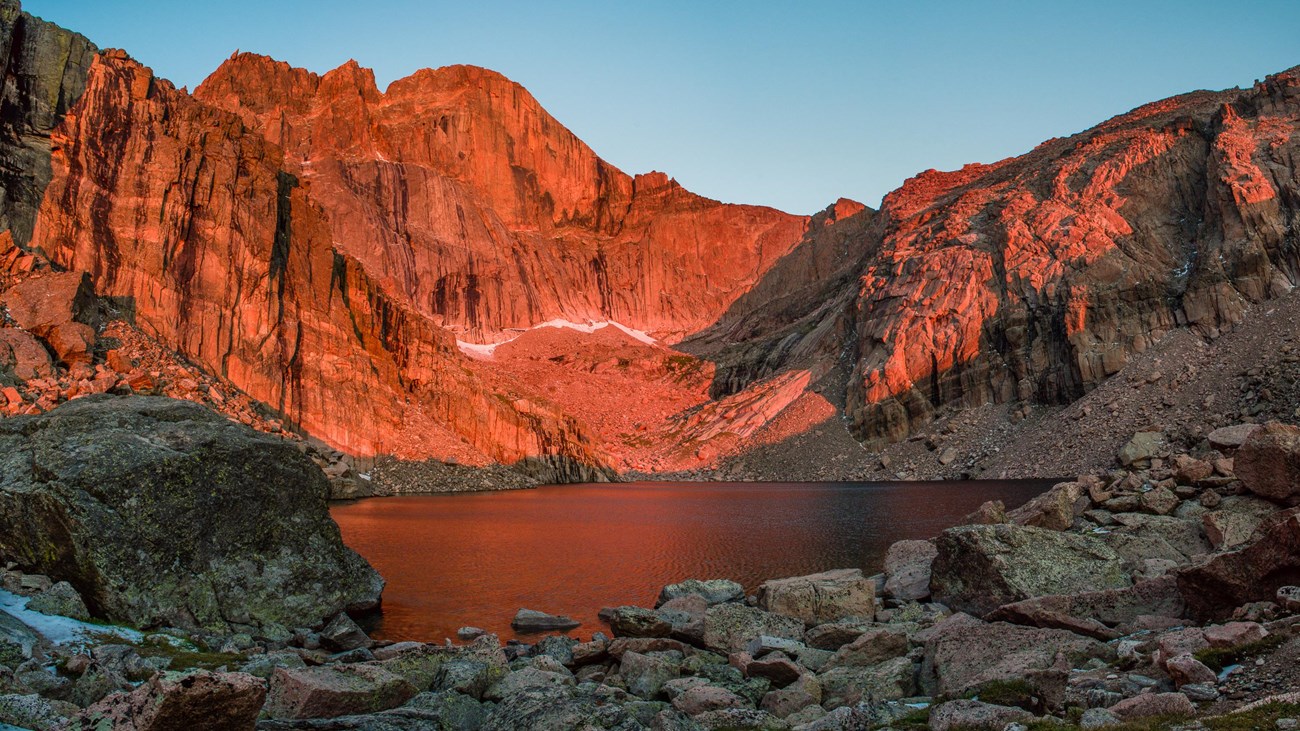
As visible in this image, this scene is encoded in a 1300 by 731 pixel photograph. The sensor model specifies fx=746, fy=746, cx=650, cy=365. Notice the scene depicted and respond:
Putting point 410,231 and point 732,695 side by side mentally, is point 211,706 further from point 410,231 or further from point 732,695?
point 410,231

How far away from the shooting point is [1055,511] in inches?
1014

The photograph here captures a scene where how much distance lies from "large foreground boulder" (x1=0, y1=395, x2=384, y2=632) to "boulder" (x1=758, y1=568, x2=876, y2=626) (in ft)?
40.6

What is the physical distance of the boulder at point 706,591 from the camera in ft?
Result: 81.9

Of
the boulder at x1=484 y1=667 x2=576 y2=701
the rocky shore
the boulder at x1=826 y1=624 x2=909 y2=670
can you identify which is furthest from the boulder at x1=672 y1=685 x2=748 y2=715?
the boulder at x1=826 y1=624 x2=909 y2=670

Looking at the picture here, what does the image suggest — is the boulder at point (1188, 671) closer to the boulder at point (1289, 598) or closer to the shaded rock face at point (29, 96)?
the boulder at point (1289, 598)

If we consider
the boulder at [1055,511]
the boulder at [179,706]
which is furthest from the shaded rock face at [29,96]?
the boulder at [1055,511]

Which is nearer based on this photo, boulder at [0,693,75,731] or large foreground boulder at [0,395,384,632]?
boulder at [0,693,75,731]

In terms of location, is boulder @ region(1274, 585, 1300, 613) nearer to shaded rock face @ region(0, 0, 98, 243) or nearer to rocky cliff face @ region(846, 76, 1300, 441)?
shaded rock face @ region(0, 0, 98, 243)

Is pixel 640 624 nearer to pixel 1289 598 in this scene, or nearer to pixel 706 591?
pixel 706 591

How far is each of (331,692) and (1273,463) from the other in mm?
23764

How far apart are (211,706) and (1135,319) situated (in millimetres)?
109867

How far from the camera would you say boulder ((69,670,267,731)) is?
762cm

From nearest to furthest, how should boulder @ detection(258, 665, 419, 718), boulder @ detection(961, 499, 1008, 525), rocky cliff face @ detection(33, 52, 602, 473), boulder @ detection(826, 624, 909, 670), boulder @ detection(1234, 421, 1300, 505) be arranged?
1. boulder @ detection(258, 665, 419, 718)
2. boulder @ detection(826, 624, 909, 670)
3. boulder @ detection(1234, 421, 1300, 505)
4. boulder @ detection(961, 499, 1008, 525)
5. rocky cliff face @ detection(33, 52, 602, 473)

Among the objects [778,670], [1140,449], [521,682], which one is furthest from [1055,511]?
[521,682]
